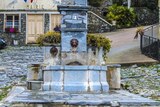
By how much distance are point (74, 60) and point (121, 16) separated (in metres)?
32.0

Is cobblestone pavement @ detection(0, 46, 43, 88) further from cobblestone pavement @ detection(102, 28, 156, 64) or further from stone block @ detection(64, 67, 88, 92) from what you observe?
cobblestone pavement @ detection(102, 28, 156, 64)

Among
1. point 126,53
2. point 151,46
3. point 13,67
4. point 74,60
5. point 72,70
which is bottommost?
point 13,67

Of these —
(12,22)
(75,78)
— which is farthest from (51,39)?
(12,22)

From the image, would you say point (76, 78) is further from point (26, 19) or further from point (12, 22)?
point (12, 22)

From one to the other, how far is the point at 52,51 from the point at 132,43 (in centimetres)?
1754

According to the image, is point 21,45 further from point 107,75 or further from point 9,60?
point 107,75

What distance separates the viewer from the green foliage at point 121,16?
4697 cm

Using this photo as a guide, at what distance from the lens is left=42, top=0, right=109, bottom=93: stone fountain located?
49.2 feet

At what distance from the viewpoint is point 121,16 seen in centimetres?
4722

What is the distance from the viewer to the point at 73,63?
1562 centimetres

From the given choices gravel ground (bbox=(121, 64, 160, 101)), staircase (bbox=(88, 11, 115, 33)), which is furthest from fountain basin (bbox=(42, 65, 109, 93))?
staircase (bbox=(88, 11, 115, 33))

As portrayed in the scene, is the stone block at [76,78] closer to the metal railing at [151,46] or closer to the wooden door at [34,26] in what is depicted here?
the metal railing at [151,46]

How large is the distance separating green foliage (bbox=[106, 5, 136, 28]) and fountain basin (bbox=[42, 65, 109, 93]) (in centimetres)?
3174

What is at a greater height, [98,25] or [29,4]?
[29,4]
